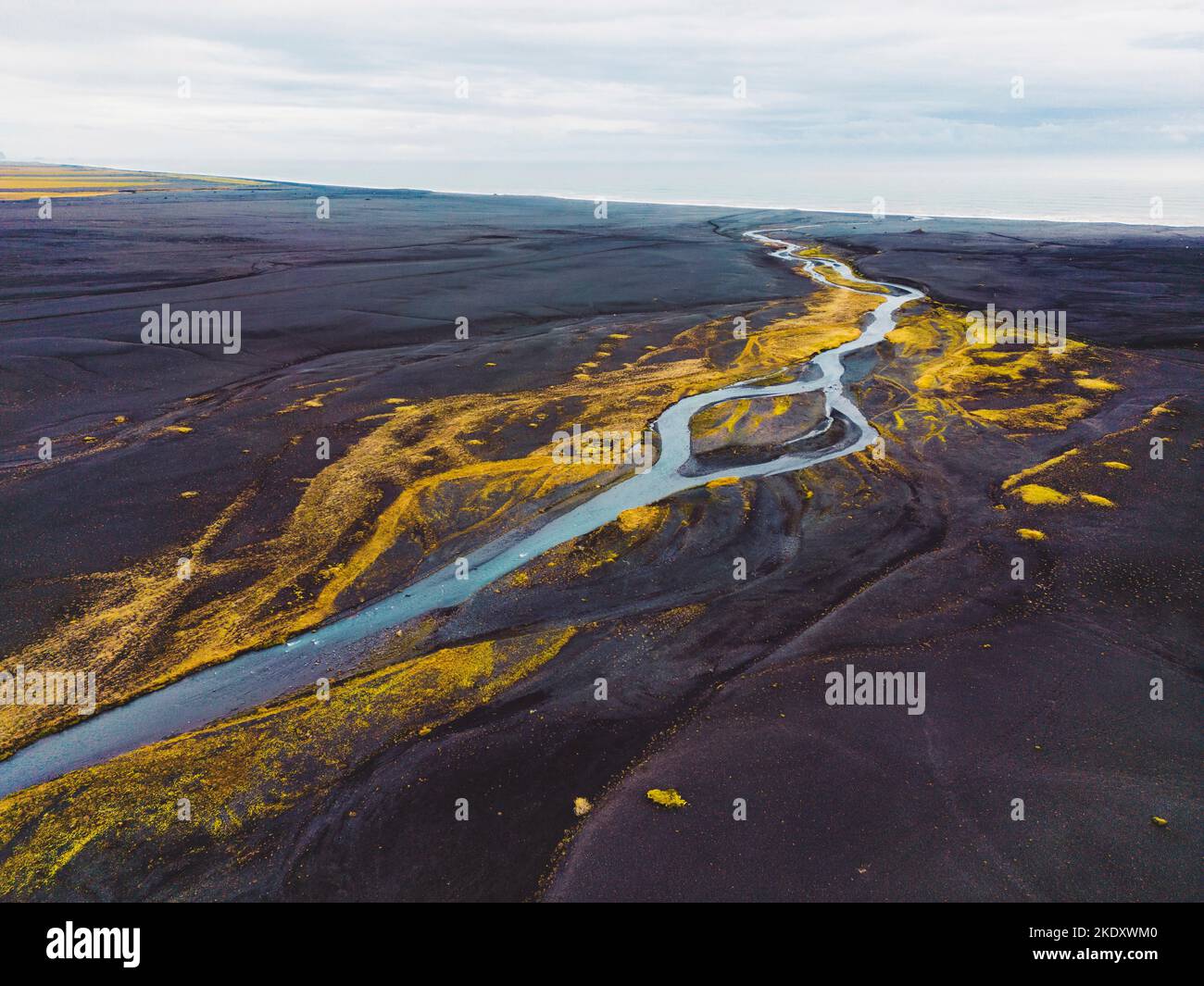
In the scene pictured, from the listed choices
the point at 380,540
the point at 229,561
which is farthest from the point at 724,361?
the point at 229,561

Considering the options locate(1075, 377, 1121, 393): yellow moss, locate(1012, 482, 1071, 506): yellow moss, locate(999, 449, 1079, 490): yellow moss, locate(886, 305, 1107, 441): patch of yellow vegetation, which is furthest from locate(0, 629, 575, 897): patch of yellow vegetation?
locate(1075, 377, 1121, 393): yellow moss

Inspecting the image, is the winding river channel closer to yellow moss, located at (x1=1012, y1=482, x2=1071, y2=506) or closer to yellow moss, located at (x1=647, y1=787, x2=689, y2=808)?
yellow moss, located at (x1=1012, y1=482, x2=1071, y2=506)

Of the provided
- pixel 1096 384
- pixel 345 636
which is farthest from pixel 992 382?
pixel 345 636

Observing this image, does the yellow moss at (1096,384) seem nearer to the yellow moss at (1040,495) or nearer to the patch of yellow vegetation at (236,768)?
the yellow moss at (1040,495)

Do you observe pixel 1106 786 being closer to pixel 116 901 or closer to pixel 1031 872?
pixel 1031 872

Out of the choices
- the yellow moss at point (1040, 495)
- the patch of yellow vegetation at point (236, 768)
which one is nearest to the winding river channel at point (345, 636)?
the patch of yellow vegetation at point (236, 768)

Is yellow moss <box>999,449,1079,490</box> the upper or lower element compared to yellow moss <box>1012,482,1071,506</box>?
upper

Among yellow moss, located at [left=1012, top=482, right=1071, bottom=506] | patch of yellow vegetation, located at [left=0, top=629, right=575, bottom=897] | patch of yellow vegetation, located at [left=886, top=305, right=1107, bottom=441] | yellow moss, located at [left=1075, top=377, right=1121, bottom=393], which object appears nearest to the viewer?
patch of yellow vegetation, located at [left=0, top=629, right=575, bottom=897]
